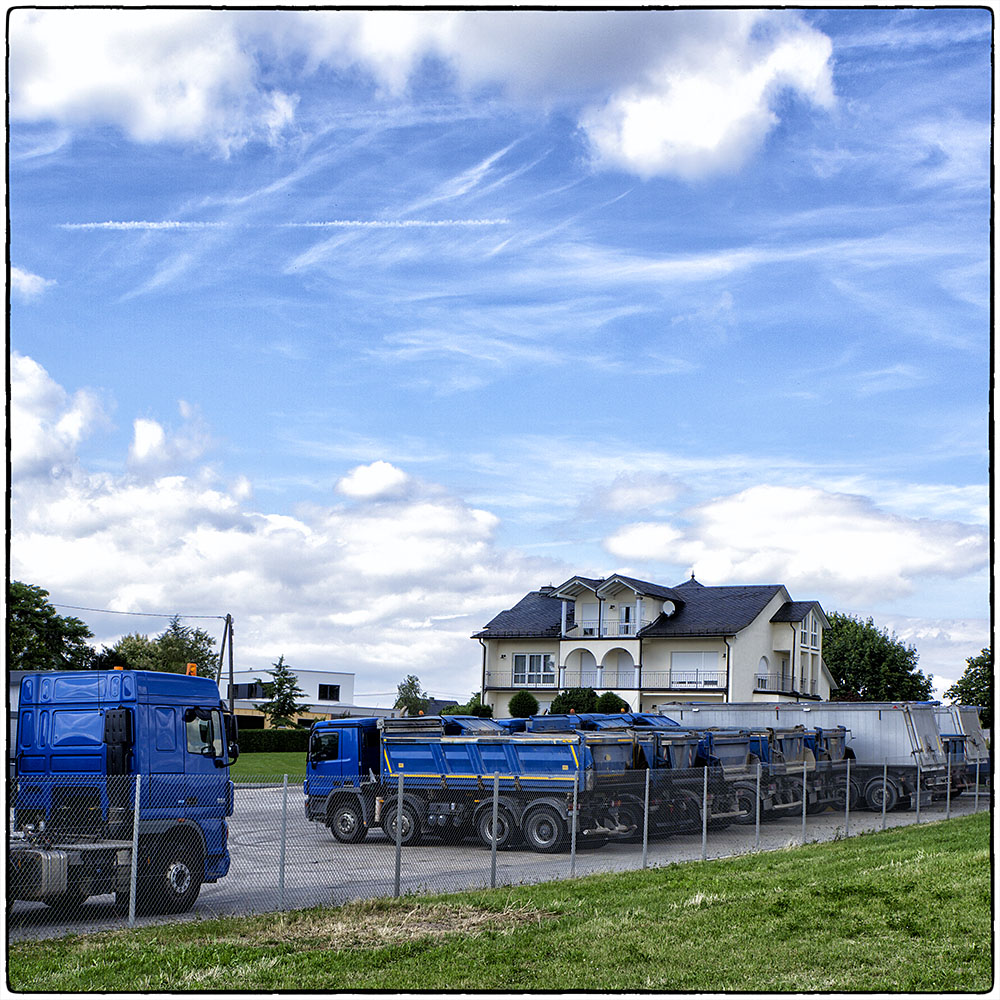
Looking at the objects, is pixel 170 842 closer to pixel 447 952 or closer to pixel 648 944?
pixel 447 952

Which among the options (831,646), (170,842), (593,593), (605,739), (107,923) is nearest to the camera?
(107,923)

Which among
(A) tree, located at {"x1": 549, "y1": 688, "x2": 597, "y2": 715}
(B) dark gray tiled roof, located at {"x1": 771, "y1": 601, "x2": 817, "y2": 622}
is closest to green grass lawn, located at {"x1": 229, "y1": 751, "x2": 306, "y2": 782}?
(A) tree, located at {"x1": 549, "y1": 688, "x2": 597, "y2": 715}

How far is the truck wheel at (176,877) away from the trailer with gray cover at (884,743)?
19870 mm

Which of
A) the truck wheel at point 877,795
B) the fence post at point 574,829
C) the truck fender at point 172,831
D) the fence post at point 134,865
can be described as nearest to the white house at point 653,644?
the truck wheel at point 877,795

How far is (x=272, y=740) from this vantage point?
196 feet

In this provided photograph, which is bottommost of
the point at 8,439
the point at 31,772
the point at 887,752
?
the point at 887,752

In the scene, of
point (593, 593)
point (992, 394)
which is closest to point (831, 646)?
point (593, 593)

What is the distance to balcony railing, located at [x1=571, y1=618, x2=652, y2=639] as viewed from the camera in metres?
59.3

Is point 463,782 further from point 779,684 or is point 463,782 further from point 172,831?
point 779,684

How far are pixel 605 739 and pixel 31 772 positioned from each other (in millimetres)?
10893

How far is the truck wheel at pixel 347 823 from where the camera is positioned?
24.2 meters

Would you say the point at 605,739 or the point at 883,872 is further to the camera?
the point at 605,739

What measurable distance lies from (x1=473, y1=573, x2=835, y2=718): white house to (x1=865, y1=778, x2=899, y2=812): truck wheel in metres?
24.8

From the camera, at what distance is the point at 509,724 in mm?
28062
